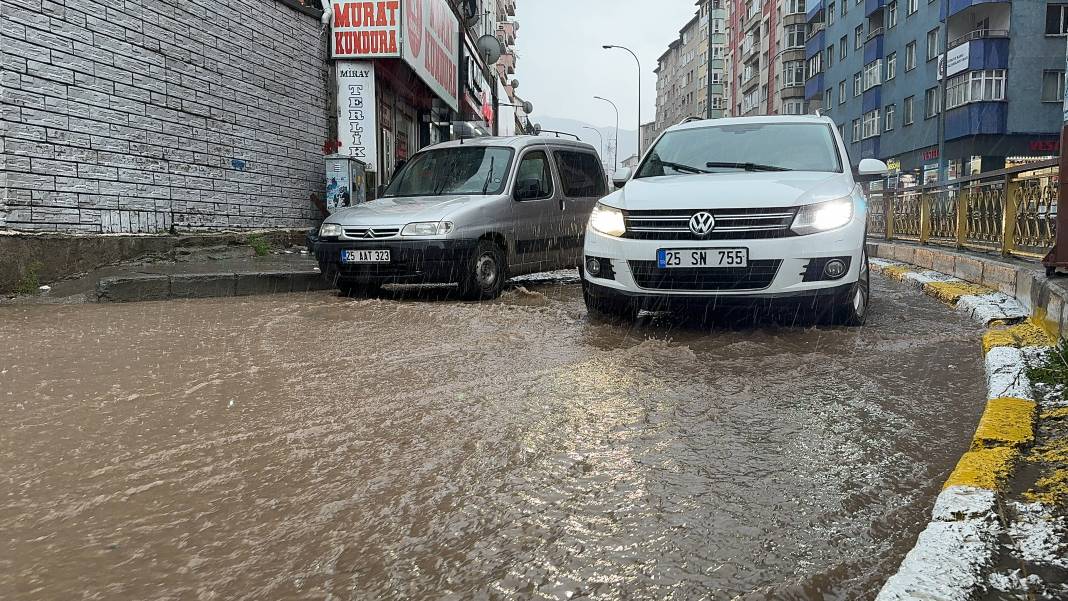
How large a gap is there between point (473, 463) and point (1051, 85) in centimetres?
3664

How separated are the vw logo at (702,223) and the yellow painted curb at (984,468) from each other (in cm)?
292

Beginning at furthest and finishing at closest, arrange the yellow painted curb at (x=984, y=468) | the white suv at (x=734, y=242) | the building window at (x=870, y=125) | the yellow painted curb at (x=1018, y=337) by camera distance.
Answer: the building window at (x=870, y=125)
the white suv at (x=734, y=242)
the yellow painted curb at (x=1018, y=337)
the yellow painted curb at (x=984, y=468)

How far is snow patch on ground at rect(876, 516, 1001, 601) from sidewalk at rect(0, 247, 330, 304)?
754 centimetres

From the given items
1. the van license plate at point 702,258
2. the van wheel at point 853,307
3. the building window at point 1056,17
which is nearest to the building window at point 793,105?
the building window at point 1056,17

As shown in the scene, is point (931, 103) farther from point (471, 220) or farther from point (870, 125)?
point (471, 220)

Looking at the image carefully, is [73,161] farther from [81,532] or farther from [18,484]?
[81,532]

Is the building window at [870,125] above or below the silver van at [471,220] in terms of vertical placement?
above

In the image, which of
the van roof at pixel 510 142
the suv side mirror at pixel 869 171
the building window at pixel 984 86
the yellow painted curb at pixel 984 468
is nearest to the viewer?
the yellow painted curb at pixel 984 468

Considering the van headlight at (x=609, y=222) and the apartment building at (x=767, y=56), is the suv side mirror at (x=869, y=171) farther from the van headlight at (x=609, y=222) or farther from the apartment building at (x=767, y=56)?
the apartment building at (x=767, y=56)

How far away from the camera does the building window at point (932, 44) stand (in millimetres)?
37438

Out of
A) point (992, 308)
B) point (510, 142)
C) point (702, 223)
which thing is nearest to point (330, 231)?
point (510, 142)

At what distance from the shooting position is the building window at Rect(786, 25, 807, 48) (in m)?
58.2

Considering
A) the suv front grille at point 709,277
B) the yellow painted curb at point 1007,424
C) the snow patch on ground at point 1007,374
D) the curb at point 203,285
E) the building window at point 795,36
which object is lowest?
the yellow painted curb at point 1007,424

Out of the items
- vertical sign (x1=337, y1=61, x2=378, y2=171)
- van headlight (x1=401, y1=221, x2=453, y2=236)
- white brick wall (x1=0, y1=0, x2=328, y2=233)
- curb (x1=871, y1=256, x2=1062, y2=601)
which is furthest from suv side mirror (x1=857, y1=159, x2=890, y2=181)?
vertical sign (x1=337, y1=61, x2=378, y2=171)
